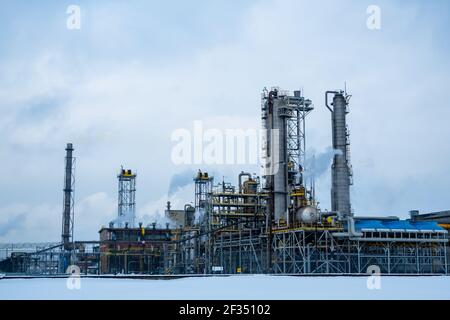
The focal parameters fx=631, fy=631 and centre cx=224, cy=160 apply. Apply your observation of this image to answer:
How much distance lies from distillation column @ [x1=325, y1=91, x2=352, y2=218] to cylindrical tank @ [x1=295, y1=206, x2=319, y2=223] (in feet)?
12.0

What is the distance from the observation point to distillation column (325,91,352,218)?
248 ft

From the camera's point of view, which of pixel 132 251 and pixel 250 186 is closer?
pixel 250 186

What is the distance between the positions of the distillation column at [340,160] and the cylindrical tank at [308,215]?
3.66 meters

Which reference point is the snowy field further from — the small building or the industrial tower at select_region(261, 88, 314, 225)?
the small building

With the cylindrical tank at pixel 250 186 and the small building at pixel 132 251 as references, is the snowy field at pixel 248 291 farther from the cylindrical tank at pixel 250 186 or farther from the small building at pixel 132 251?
the small building at pixel 132 251

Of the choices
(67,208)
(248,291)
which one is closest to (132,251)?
(67,208)

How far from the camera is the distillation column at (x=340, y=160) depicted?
7556 centimetres

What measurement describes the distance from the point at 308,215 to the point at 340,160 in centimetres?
958

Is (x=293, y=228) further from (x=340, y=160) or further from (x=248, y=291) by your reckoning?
(x=248, y=291)

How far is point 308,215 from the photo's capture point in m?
71.2

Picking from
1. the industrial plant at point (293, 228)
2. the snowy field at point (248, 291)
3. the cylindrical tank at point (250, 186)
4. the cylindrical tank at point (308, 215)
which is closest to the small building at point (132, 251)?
the industrial plant at point (293, 228)

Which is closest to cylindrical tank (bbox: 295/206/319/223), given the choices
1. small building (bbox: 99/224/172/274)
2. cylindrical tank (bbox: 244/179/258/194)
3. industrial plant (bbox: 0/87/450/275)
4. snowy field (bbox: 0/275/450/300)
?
industrial plant (bbox: 0/87/450/275)

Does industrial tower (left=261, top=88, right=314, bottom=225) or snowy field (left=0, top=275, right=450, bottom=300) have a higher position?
industrial tower (left=261, top=88, right=314, bottom=225)
